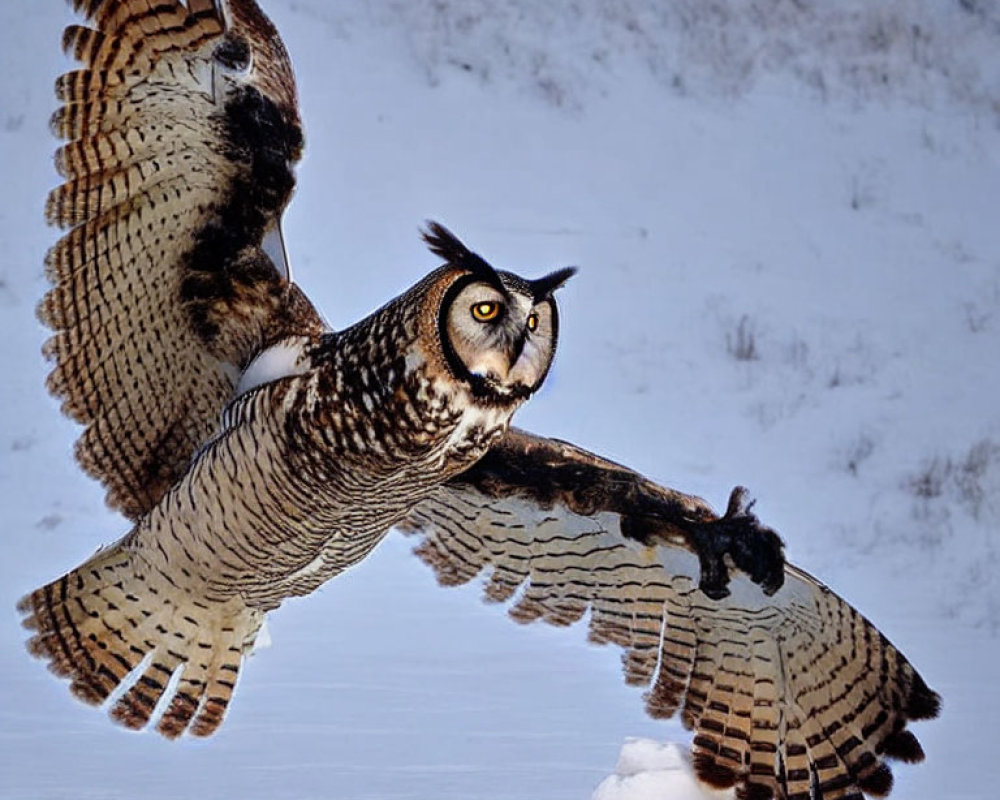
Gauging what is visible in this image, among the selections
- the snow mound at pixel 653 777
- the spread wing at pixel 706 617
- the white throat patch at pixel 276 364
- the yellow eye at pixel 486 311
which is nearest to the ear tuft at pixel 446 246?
the yellow eye at pixel 486 311

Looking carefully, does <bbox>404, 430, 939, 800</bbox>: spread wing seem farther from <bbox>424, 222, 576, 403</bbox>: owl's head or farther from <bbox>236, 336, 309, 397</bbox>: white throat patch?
<bbox>424, 222, 576, 403</bbox>: owl's head

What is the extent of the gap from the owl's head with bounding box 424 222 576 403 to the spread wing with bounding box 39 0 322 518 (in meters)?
0.44

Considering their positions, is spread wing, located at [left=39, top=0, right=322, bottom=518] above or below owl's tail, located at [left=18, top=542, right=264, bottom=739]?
above

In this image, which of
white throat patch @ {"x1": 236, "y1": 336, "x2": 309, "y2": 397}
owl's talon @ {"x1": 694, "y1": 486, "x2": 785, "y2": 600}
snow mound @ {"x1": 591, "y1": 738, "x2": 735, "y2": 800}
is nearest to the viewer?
snow mound @ {"x1": 591, "y1": 738, "x2": 735, "y2": 800}

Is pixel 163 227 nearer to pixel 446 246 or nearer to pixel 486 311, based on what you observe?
pixel 446 246

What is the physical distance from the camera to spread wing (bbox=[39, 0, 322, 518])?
326 cm

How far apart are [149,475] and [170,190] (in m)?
0.60

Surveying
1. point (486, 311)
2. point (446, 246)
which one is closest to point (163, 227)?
point (446, 246)

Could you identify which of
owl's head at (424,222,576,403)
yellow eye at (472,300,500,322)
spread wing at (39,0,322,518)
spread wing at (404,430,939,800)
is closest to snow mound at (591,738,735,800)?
spread wing at (404,430,939,800)

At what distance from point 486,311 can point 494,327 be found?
0.03 metres

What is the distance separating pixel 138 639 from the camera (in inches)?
147

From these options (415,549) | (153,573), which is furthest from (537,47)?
(153,573)

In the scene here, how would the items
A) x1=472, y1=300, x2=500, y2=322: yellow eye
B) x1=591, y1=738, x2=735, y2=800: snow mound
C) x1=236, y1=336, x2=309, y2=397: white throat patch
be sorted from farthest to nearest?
x1=236, y1=336, x2=309, y2=397: white throat patch
x1=591, y1=738, x2=735, y2=800: snow mound
x1=472, y1=300, x2=500, y2=322: yellow eye

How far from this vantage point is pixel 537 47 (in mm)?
7766
